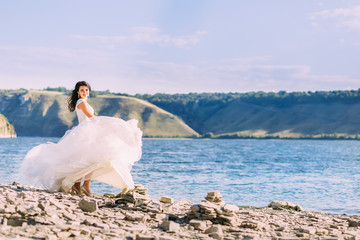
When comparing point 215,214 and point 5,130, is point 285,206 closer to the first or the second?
point 215,214

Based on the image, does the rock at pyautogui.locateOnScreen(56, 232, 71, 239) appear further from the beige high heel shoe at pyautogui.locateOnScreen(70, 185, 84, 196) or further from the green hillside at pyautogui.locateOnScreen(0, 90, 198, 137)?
the green hillside at pyautogui.locateOnScreen(0, 90, 198, 137)

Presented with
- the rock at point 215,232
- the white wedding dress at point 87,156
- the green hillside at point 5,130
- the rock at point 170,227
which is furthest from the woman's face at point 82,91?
the green hillside at point 5,130

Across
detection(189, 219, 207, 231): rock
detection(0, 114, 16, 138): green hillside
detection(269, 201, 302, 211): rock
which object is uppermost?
detection(189, 219, 207, 231): rock

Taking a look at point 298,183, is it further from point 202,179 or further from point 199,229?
point 199,229

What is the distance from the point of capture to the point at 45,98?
193 meters

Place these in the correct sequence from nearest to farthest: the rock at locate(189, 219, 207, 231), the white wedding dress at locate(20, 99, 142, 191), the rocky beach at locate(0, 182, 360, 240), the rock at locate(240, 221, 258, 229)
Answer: the rocky beach at locate(0, 182, 360, 240) → the rock at locate(189, 219, 207, 231) → the rock at locate(240, 221, 258, 229) → the white wedding dress at locate(20, 99, 142, 191)

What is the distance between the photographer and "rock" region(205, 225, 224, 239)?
312 inches

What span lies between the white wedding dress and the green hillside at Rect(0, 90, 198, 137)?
16706cm

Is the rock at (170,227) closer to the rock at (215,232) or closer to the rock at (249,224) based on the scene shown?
the rock at (215,232)

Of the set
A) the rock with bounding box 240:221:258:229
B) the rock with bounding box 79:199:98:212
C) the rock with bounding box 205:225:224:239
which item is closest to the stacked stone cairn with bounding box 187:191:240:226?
the rock with bounding box 240:221:258:229

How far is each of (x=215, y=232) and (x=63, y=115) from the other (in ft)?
574

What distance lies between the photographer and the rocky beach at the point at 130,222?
7461mm

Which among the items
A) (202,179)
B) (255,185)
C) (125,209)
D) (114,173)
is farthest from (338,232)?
(202,179)

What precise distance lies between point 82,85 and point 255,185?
15.8m
